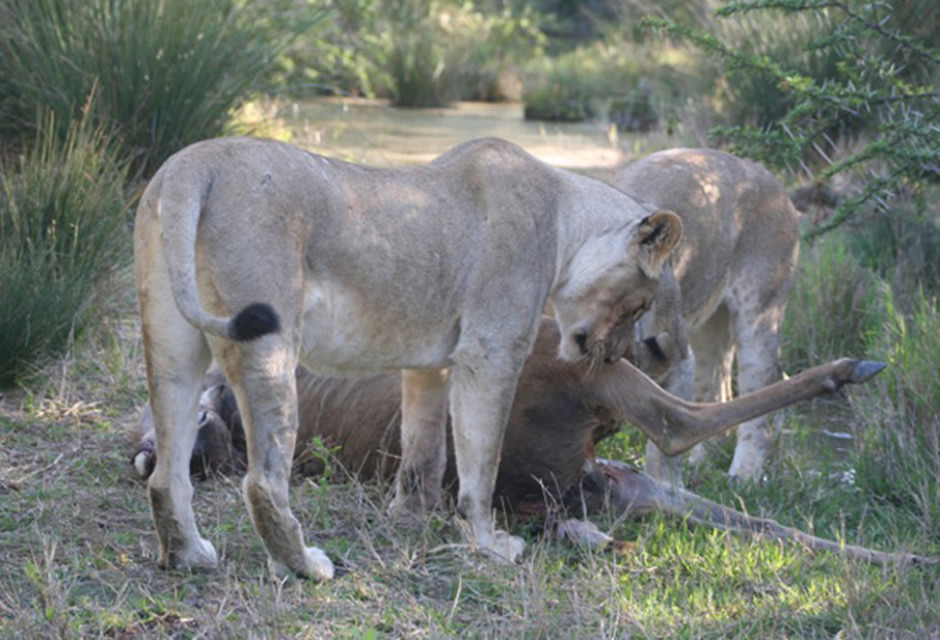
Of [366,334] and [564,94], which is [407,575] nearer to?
[366,334]

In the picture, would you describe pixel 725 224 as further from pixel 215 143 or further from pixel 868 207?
pixel 868 207

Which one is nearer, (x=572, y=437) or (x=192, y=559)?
(x=192, y=559)

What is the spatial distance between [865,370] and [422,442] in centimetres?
160

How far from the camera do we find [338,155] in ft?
39.1

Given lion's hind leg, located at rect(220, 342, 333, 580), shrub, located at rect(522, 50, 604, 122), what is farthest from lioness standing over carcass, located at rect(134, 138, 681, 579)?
shrub, located at rect(522, 50, 604, 122)

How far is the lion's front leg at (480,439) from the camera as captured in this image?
16.3 feet

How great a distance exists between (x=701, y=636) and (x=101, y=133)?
17.2 ft

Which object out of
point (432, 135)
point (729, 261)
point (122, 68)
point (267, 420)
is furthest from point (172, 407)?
point (432, 135)

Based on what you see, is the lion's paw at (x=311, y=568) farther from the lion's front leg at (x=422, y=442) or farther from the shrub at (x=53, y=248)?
the shrub at (x=53, y=248)

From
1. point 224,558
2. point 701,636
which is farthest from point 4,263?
point 701,636

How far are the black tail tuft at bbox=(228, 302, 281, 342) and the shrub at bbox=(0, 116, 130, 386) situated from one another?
300 cm

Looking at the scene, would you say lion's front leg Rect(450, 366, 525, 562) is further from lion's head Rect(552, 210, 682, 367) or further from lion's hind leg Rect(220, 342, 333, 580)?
lion's hind leg Rect(220, 342, 333, 580)

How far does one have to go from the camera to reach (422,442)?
5402 millimetres

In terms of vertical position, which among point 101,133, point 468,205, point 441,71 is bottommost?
point 441,71
